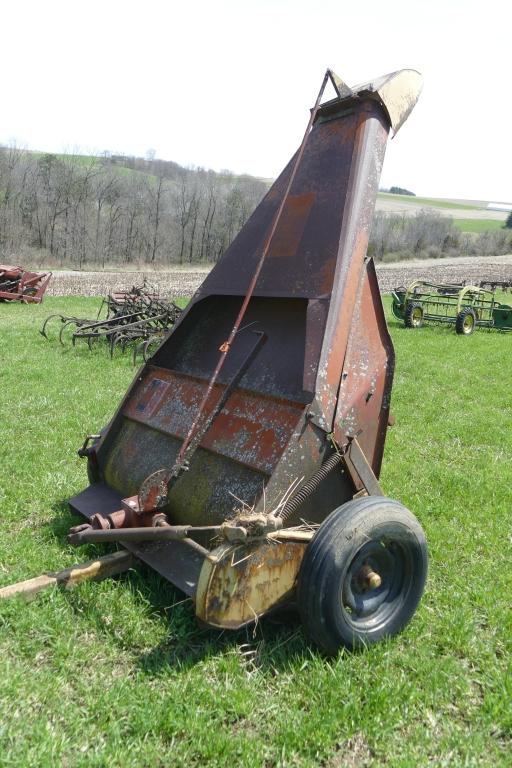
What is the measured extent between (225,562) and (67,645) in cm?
91

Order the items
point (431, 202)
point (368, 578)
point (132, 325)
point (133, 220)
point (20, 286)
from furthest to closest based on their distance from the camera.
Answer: point (431, 202)
point (133, 220)
point (20, 286)
point (132, 325)
point (368, 578)

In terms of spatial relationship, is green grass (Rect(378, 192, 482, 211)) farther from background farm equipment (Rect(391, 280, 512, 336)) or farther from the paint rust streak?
the paint rust streak

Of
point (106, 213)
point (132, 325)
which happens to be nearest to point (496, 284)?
point (132, 325)

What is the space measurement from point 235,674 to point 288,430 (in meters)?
1.16

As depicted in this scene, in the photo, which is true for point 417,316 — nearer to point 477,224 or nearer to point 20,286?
point 20,286

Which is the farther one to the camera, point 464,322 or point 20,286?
point 20,286

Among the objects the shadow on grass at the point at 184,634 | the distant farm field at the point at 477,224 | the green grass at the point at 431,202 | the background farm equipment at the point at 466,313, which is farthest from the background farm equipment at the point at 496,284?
the green grass at the point at 431,202

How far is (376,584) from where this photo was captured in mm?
2754

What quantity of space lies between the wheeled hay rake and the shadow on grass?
0.19 metres

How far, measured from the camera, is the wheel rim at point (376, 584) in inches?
108

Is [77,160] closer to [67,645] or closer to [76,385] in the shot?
[76,385]

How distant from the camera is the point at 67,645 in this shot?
2.75m

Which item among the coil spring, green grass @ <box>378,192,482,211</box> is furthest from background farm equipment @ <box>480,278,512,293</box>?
green grass @ <box>378,192,482,211</box>

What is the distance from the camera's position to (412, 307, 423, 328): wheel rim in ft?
49.3
